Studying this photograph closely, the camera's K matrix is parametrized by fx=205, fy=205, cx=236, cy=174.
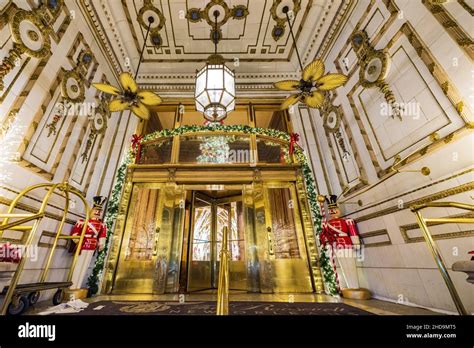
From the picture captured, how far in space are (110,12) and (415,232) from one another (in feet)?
25.6

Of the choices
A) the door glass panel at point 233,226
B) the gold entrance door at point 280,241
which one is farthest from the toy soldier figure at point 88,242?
the gold entrance door at point 280,241

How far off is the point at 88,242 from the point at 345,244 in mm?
4902

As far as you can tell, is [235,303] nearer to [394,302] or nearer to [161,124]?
[394,302]

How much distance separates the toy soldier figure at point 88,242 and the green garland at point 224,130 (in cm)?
25

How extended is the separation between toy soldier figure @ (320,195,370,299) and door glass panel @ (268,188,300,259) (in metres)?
0.68

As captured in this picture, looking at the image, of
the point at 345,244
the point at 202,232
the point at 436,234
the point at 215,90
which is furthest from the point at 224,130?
the point at 436,234

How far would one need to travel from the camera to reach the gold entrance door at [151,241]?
4219 mm

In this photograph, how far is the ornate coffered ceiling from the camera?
5.16m

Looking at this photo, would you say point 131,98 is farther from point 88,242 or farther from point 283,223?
point 283,223

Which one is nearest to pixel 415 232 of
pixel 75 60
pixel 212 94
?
pixel 212 94

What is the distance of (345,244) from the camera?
12.9ft
